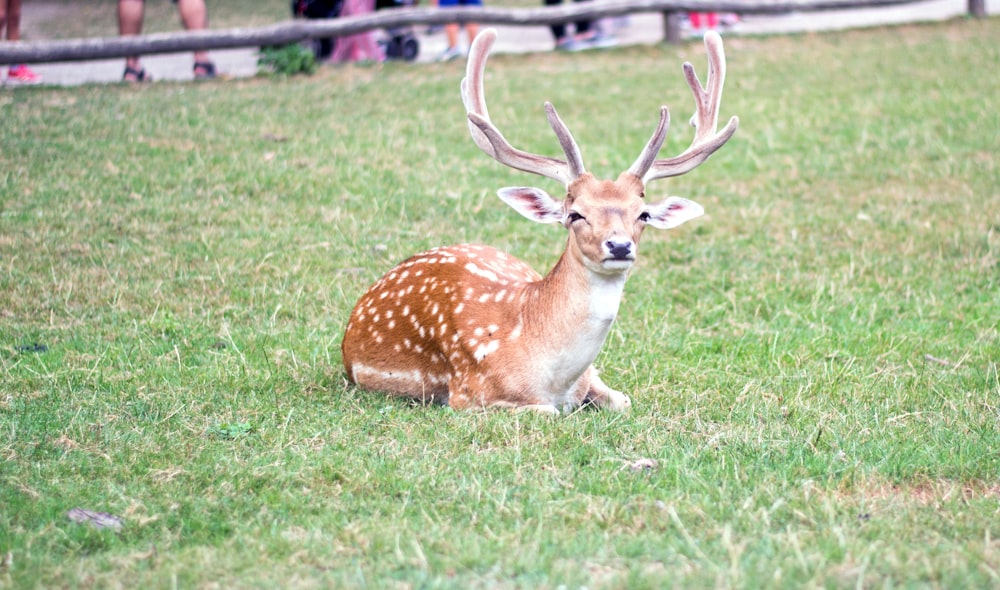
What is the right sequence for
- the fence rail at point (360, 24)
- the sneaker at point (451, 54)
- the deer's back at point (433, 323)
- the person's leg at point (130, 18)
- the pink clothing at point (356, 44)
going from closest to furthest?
the deer's back at point (433, 323), the fence rail at point (360, 24), the person's leg at point (130, 18), the pink clothing at point (356, 44), the sneaker at point (451, 54)

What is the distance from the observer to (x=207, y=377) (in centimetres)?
576

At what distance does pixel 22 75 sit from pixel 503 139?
7871 mm

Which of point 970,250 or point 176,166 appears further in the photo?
point 176,166

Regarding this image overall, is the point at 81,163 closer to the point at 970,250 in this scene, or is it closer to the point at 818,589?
the point at 970,250

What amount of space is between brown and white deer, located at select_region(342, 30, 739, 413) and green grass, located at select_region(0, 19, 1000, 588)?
233mm

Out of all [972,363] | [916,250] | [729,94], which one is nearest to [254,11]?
[729,94]

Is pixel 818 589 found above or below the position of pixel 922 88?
below

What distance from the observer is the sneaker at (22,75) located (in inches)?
455

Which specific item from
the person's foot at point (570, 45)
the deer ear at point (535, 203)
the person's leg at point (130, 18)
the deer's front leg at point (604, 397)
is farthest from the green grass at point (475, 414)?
the person's foot at point (570, 45)

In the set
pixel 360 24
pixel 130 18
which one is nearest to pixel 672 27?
pixel 360 24

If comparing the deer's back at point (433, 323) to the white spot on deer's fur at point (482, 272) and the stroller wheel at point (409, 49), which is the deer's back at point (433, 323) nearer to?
the white spot on deer's fur at point (482, 272)

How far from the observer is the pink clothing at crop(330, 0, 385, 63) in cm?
1299

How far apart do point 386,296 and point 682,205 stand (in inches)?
61.6

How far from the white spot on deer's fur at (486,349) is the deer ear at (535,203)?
1.92 feet
